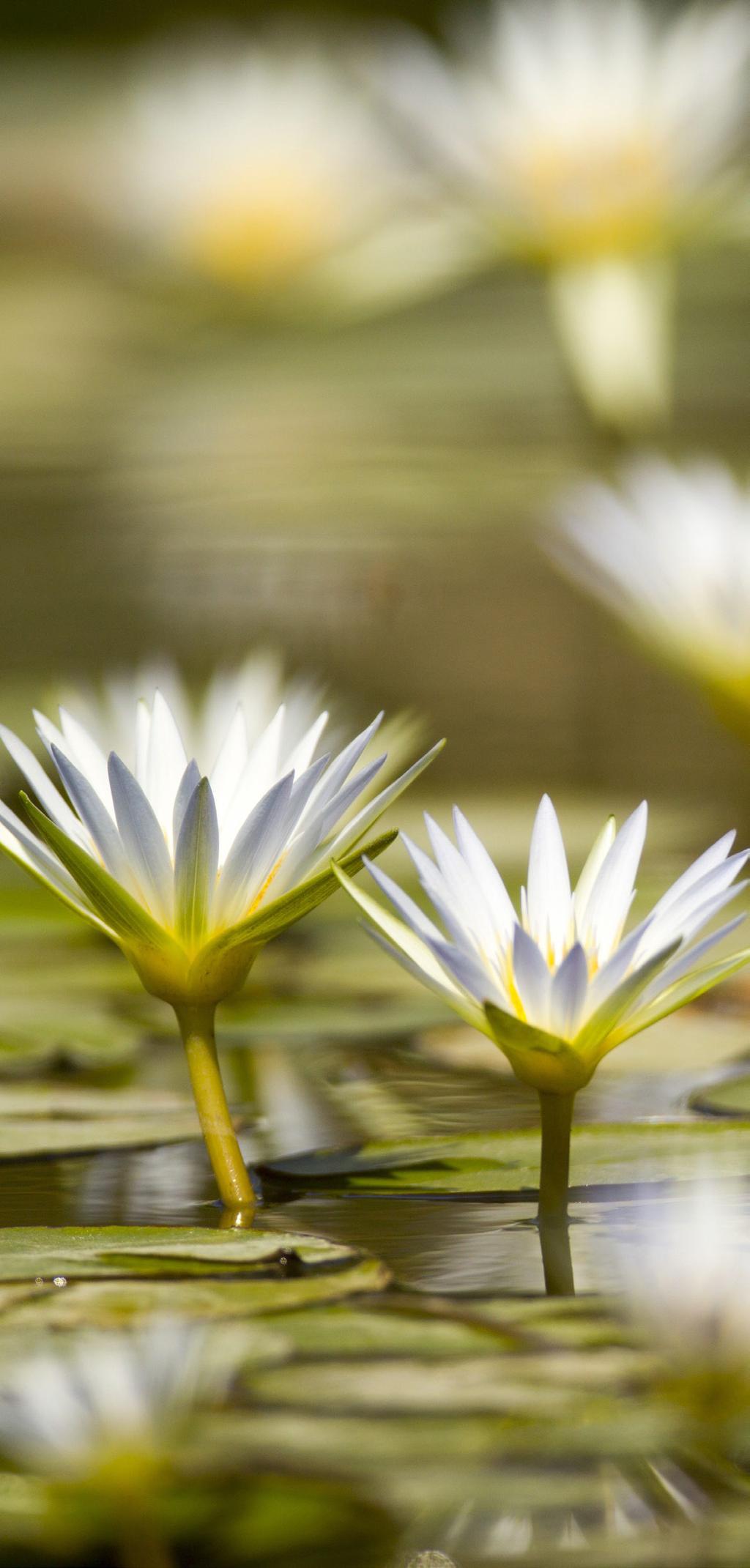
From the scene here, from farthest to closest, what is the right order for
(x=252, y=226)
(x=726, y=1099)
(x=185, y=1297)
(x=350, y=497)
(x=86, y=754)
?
(x=252, y=226)
(x=350, y=497)
(x=726, y=1099)
(x=86, y=754)
(x=185, y=1297)

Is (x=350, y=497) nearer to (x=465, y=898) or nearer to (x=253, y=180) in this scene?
(x=253, y=180)

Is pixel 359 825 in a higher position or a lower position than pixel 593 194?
lower

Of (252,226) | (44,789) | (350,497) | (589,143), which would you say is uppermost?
(252,226)

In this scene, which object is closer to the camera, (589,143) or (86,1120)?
(86,1120)

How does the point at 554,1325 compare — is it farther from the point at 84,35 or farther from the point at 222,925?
the point at 84,35

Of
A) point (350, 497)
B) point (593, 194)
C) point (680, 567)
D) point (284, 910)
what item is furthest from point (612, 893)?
point (593, 194)

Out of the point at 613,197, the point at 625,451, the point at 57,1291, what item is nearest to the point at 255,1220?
the point at 57,1291
